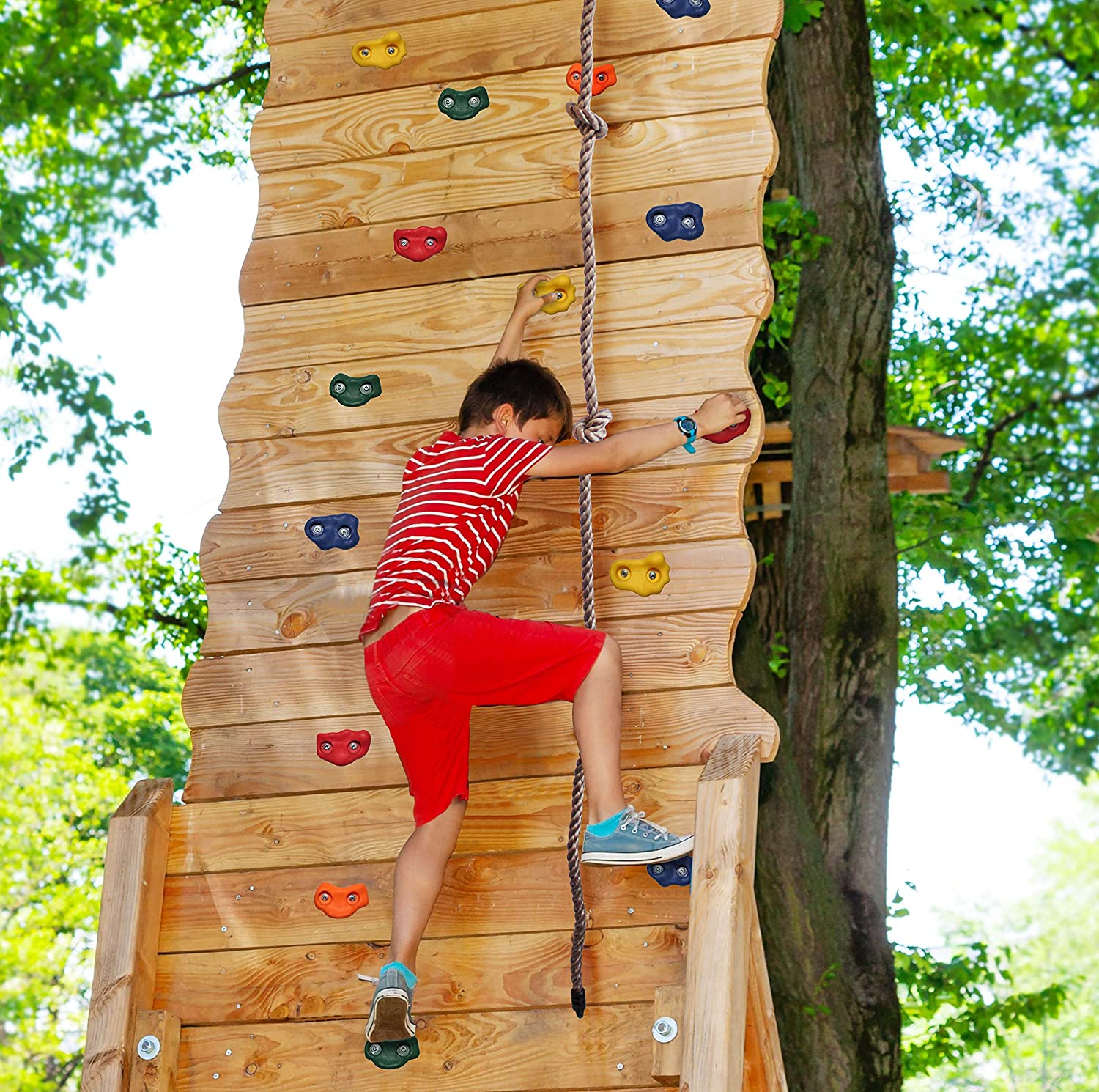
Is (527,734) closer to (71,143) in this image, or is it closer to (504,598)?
(504,598)

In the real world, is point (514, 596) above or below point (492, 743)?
above

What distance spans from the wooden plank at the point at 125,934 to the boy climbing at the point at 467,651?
1.89 ft

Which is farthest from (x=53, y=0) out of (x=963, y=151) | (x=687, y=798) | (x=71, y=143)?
(x=687, y=798)

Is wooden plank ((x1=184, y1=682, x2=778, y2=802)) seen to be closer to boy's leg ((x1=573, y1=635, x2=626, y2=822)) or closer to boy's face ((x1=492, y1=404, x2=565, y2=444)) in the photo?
boy's leg ((x1=573, y1=635, x2=626, y2=822))

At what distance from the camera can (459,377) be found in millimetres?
3539

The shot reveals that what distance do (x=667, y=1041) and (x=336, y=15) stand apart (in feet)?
9.65

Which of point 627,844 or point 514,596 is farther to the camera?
point 514,596

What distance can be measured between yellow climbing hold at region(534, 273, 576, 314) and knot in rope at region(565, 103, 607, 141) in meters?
0.37

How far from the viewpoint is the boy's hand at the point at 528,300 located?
3469 mm

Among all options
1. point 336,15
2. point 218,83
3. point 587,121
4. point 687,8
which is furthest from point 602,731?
point 218,83

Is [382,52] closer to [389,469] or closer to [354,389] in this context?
[354,389]

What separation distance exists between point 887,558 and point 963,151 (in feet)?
14.5

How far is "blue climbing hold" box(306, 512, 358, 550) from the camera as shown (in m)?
3.49

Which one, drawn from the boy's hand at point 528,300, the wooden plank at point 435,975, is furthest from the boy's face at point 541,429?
the wooden plank at point 435,975
